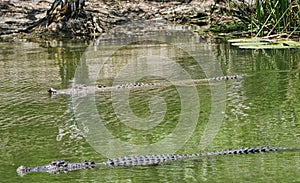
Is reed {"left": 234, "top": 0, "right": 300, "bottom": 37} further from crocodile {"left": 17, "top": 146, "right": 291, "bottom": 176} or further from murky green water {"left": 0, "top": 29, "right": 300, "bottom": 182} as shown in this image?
crocodile {"left": 17, "top": 146, "right": 291, "bottom": 176}

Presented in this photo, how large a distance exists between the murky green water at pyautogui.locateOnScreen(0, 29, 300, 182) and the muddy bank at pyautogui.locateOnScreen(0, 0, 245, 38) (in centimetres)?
408

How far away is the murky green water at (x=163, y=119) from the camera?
11.7 feet

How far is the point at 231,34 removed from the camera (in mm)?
10617

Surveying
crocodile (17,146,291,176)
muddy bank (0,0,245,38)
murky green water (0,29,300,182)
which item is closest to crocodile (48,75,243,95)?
murky green water (0,29,300,182)

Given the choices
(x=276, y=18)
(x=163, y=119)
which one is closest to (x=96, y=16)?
(x=276, y=18)

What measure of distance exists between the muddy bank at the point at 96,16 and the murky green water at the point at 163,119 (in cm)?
408

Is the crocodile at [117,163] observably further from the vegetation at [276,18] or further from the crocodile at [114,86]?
the vegetation at [276,18]

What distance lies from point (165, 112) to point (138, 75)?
2093 mm

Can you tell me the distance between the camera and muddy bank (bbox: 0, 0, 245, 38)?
1216 centimetres

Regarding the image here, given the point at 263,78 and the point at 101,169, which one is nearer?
the point at 101,169

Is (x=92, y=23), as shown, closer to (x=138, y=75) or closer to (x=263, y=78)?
(x=138, y=75)

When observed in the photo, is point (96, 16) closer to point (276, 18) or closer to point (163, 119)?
point (276, 18)

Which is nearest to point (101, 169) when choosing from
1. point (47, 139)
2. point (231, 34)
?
point (47, 139)

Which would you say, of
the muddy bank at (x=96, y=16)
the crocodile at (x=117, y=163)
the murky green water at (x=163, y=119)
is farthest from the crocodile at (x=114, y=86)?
the muddy bank at (x=96, y=16)
